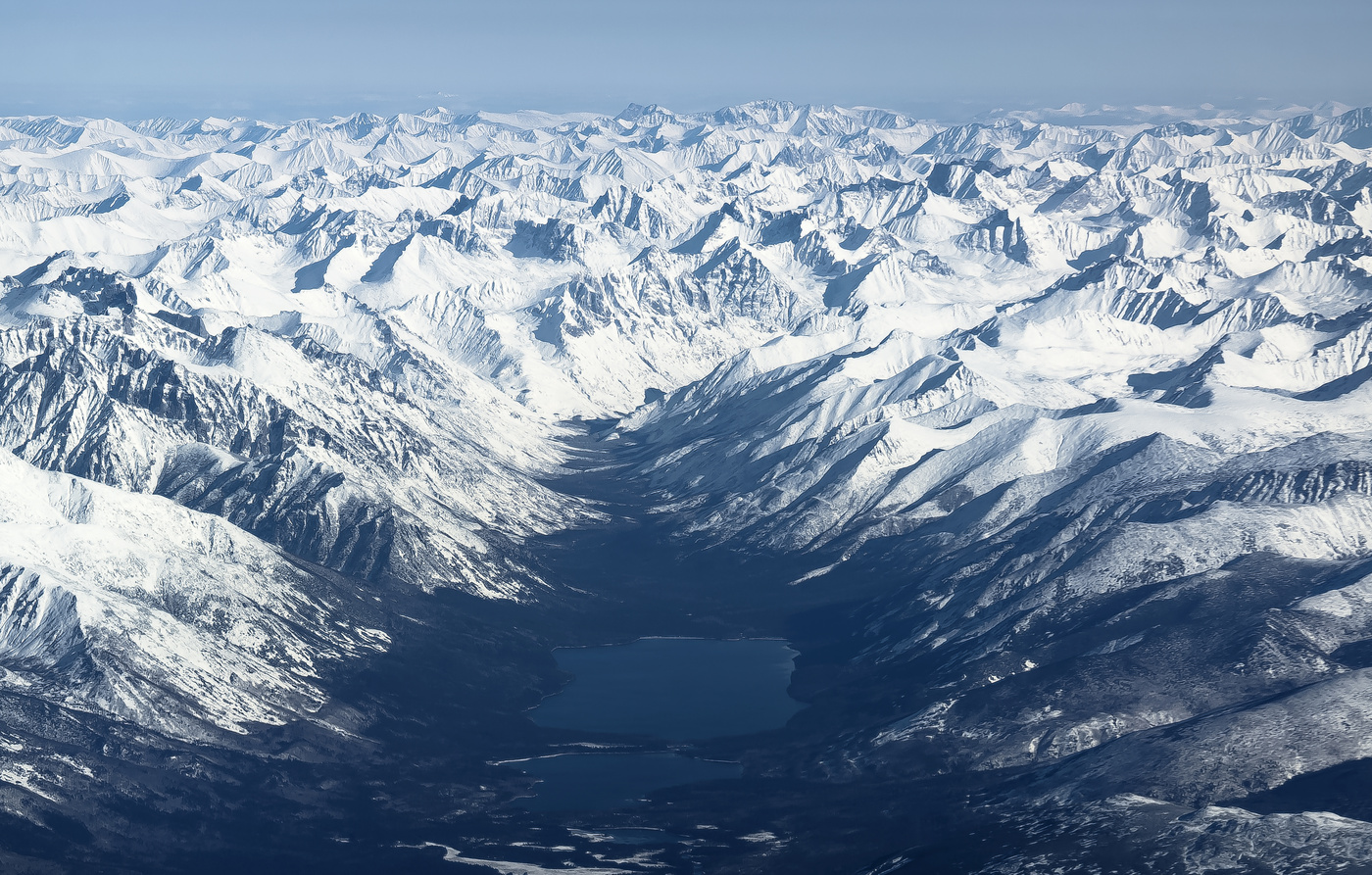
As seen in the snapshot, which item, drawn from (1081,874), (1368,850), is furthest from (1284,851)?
(1081,874)

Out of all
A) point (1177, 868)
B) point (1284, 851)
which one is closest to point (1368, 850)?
point (1284, 851)

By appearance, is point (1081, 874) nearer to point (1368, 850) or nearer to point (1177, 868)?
point (1177, 868)

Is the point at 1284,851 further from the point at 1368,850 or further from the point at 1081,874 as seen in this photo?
the point at 1081,874

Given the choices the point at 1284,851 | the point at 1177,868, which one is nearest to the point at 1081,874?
the point at 1177,868

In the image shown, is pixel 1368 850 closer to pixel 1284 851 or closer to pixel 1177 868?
pixel 1284 851

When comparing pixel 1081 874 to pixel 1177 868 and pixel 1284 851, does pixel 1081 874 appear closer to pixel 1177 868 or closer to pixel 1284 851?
pixel 1177 868
